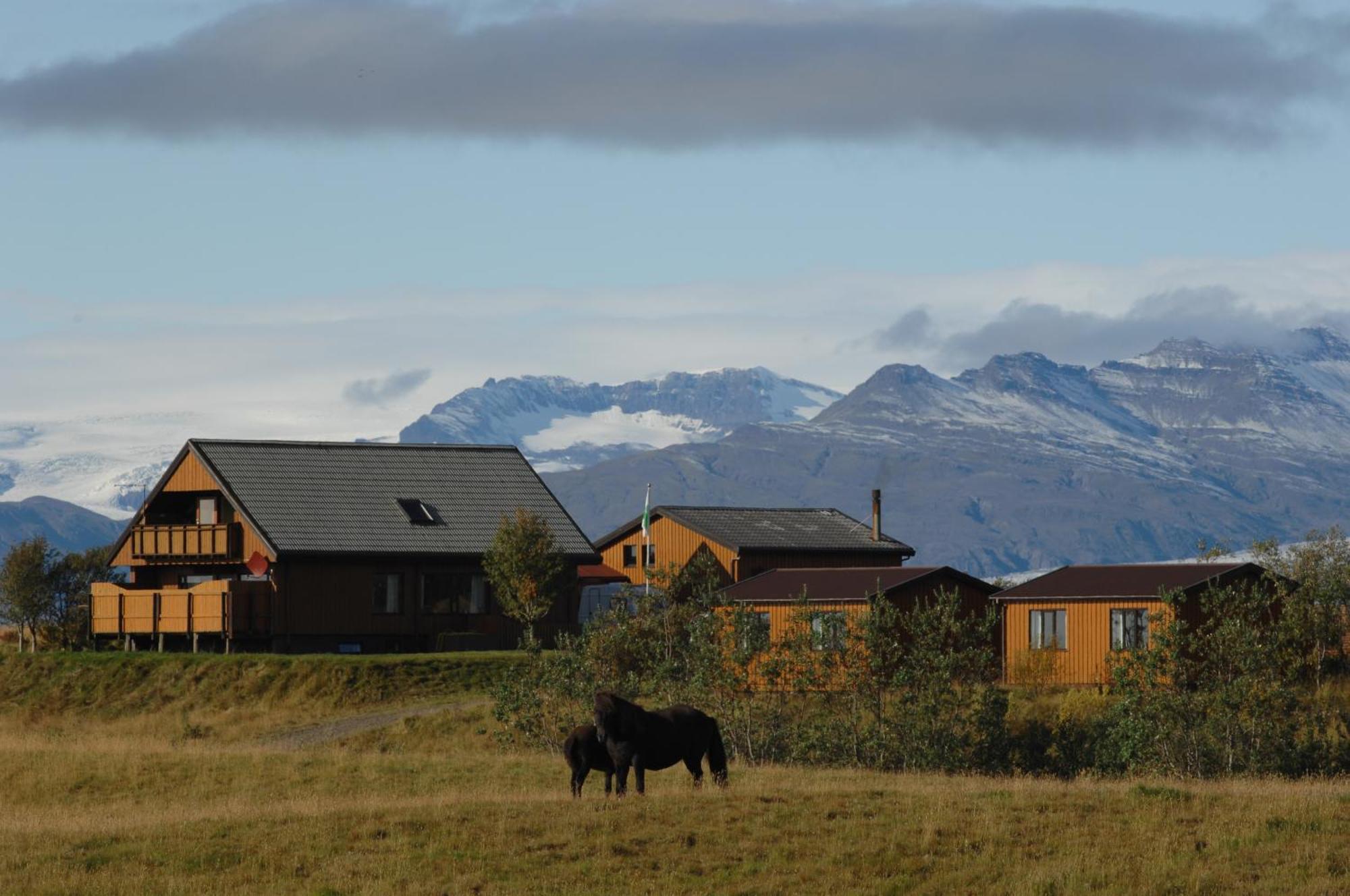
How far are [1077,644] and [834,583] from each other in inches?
356

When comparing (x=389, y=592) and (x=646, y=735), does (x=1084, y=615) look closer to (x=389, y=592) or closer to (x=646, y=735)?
(x=389, y=592)

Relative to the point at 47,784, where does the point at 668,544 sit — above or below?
above

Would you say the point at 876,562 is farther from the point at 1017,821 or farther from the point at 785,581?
the point at 1017,821

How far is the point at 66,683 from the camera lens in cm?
7256

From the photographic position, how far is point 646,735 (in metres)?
35.7

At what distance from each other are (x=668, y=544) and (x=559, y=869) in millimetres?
72045

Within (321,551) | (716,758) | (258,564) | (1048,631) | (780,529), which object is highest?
(780,529)

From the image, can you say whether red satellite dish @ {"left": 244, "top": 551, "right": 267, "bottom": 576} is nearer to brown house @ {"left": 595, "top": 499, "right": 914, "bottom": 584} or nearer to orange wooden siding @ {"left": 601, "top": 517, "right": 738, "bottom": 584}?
brown house @ {"left": 595, "top": 499, "right": 914, "bottom": 584}

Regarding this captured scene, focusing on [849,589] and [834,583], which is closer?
[849,589]

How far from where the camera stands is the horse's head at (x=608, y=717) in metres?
35.2

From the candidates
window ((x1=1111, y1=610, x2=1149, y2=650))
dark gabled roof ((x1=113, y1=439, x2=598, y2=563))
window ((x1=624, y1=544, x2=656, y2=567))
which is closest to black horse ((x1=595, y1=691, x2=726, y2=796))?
window ((x1=1111, y1=610, x2=1149, y2=650))

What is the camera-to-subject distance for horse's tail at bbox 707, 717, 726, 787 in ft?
122

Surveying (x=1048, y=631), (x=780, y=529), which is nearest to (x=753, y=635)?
(x=1048, y=631)

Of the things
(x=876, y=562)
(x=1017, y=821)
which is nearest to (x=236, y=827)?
(x=1017, y=821)
